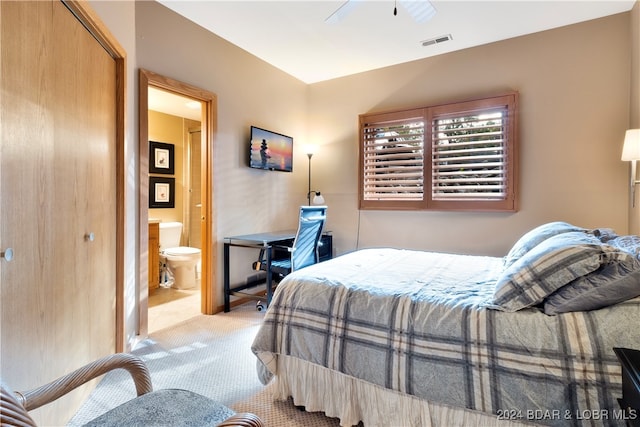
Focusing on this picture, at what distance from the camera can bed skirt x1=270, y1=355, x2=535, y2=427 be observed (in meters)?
1.29

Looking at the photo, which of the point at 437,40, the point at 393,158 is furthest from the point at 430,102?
the point at 393,158

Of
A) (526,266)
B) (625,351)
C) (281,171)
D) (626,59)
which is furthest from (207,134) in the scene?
(626,59)

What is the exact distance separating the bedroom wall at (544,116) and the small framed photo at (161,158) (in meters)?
3.13

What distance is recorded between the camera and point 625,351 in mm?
915

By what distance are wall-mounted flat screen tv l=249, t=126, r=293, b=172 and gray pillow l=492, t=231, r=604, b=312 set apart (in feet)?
9.32

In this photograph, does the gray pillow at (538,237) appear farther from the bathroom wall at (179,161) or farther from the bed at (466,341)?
the bathroom wall at (179,161)

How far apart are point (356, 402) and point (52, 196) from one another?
68.7 inches

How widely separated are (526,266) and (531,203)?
2.21 meters

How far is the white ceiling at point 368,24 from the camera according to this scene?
2.69 m

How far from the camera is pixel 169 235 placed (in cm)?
449

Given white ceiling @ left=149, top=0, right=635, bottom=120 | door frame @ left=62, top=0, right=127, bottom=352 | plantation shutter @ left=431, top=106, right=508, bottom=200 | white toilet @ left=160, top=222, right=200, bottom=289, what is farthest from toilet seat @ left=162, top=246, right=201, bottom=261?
plantation shutter @ left=431, top=106, right=508, bottom=200

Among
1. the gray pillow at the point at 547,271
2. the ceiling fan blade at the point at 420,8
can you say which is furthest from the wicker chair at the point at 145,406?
the ceiling fan blade at the point at 420,8

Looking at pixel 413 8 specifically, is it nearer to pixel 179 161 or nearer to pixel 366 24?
pixel 366 24

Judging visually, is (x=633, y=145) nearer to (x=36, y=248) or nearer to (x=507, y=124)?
(x=507, y=124)
